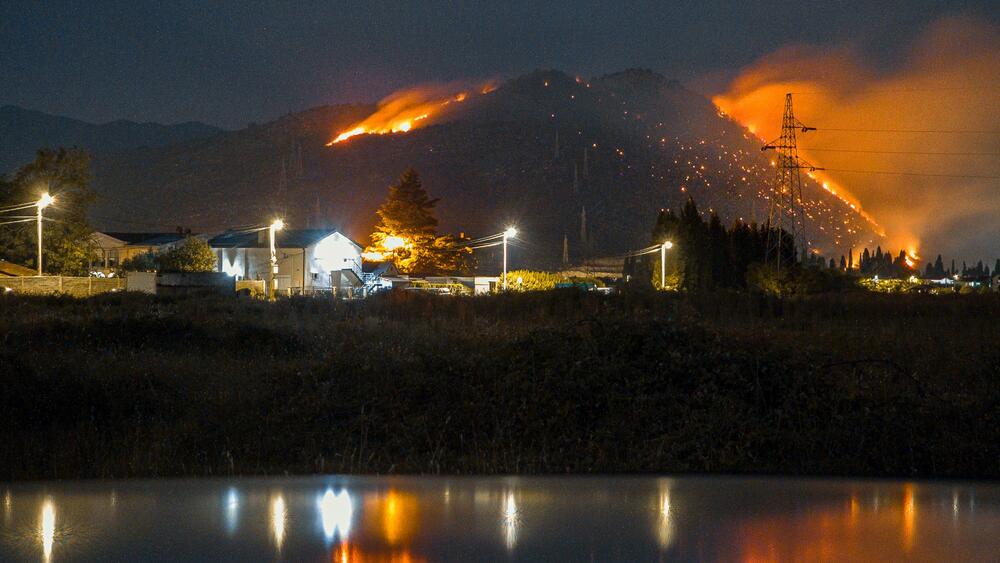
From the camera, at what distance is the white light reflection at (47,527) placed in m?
6.47

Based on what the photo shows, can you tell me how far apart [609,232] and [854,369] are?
14229 centimetres

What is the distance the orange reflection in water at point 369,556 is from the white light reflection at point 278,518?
52 centimetres

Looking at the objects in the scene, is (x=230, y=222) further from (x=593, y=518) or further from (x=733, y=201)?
(x=593, y=518)

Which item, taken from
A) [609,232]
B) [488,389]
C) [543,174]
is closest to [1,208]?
[488,389]


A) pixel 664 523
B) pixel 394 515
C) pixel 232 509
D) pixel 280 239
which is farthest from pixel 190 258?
pixel 664 523

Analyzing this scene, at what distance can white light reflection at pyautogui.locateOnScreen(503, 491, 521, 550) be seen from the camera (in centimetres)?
671

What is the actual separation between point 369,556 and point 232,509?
6.63ft

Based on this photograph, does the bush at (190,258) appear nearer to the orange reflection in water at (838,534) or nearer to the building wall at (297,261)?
the building wall at (297,261)

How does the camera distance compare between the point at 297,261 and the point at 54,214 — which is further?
the point at 297,261

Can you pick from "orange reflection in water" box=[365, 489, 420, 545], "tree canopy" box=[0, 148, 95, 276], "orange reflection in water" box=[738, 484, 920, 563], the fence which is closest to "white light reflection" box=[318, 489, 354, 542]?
"orange reflection in water" box=[365, 489, 420, 545]

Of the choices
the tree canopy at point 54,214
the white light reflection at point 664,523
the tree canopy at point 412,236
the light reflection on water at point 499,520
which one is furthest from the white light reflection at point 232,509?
the tree canopy at point 412,236

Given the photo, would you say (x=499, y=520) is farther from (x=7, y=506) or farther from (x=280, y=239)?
(x=280, y=239)

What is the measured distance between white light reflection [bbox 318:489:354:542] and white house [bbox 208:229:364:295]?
61159 millimetres

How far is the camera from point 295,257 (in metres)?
71.8
